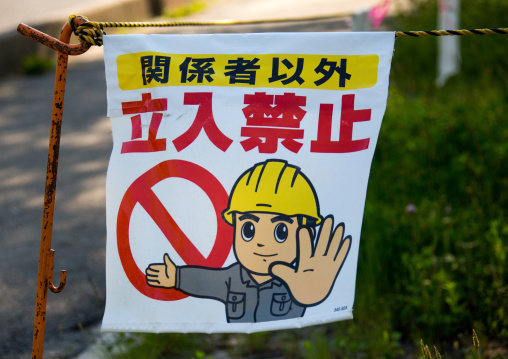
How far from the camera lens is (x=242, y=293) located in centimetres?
190

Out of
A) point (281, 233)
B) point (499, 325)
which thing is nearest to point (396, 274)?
point (499, 325)

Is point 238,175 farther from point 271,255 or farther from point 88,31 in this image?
point 88,31

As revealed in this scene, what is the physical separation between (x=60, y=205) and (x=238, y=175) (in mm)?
2773

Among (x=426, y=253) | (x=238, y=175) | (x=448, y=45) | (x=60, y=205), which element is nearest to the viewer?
(x=238, y=175)

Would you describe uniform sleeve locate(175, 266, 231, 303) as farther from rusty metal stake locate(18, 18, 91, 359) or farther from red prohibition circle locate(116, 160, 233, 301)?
rusty metal stake locate(18, 18, 91, 359)

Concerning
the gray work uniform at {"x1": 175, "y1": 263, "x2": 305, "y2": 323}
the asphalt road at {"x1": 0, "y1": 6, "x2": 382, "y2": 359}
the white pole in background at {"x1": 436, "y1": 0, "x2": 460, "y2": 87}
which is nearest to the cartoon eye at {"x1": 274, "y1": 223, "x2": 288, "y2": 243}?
the gray work uniform at {"x1": 175, "y1": 263, "x2": 305, "y2": 323}

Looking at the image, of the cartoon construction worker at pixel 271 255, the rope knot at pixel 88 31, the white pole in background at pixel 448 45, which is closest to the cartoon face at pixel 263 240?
the cartoon construction worker at pixel 271 255

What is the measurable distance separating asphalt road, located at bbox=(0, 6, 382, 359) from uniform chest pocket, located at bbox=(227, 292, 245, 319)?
3.51 feet

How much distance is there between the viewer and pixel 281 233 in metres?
1.89

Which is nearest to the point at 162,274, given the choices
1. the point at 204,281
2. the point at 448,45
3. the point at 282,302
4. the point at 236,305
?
the point at 204,281

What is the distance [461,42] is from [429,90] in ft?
3.21

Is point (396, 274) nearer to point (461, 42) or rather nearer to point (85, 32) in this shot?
point (85, 32)

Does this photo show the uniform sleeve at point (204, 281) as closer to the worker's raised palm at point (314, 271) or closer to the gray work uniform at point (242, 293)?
the gray work uniform at point (242, 293)

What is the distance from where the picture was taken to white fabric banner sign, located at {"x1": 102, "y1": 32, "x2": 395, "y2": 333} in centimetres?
187
